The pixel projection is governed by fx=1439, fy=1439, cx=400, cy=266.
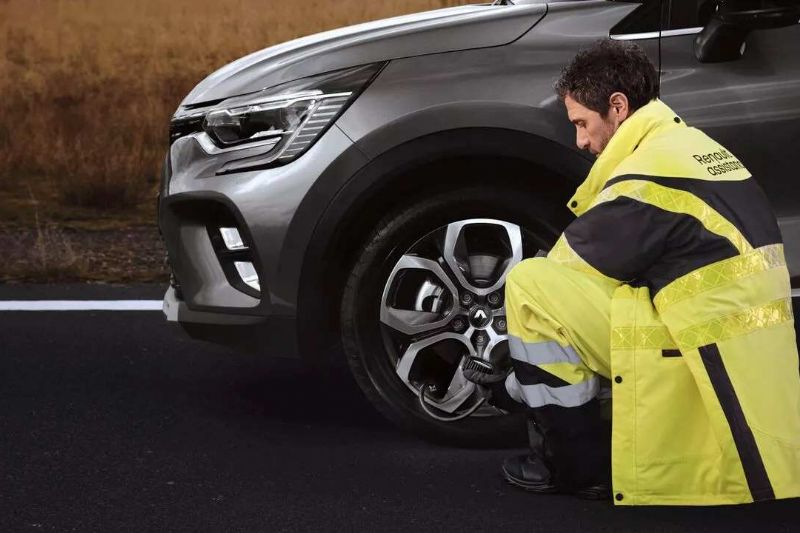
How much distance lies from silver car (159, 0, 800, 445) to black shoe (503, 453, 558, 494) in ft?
0.95

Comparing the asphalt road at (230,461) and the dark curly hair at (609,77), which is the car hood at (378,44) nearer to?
the dark curly hair at (609,77)

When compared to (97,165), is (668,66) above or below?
above

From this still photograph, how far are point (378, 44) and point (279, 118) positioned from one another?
14.6 inches

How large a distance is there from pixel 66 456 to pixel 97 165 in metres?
7.05

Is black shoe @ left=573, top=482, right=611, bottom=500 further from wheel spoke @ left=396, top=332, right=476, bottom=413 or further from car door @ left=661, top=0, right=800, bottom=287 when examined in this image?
car door @ left=661, top=0, right=800, bottom=287

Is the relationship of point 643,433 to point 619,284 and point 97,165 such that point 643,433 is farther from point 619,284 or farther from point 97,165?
point 97,165

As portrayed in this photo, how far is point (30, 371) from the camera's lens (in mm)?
5383

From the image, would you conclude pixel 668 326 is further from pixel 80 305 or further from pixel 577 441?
pixel 80 305

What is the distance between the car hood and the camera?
4.30 meters

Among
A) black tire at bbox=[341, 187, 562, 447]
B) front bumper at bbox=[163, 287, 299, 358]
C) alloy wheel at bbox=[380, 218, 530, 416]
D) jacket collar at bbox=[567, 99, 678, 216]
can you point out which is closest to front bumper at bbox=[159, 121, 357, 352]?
front bumper at bbox=[163, 287, 299, 358]

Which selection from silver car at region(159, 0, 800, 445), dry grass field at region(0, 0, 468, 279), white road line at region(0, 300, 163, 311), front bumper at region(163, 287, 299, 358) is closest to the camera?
silver car at region(159, 0, 800, 445)

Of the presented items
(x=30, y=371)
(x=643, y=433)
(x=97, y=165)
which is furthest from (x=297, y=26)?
(x=643, y=433)

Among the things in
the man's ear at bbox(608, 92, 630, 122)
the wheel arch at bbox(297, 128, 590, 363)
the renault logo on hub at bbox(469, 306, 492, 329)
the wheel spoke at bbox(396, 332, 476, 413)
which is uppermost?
the man's ear at bbox(608, 92, 630, 122)

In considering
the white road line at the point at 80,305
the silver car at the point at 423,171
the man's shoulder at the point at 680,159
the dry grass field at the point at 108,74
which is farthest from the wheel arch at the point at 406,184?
the dry grass field at the point at 108,74
